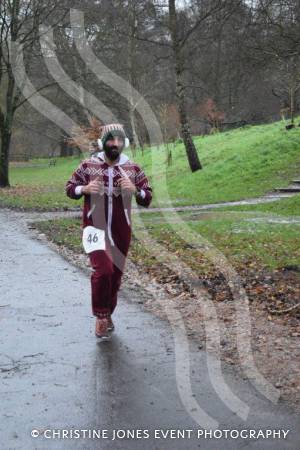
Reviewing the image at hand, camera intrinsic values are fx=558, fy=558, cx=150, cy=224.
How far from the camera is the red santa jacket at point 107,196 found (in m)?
5.55

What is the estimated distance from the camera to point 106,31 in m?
27.2

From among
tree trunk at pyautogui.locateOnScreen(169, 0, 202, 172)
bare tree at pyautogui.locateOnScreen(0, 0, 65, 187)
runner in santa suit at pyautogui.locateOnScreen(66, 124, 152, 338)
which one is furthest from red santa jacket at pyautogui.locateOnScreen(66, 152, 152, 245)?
bare tree at pyautogui.locateOnScreen(0, 0, 65, 187)

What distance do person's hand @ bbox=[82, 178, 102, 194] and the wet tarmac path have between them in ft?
4.94

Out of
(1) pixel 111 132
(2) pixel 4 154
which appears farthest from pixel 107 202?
(2) pixel 4 154

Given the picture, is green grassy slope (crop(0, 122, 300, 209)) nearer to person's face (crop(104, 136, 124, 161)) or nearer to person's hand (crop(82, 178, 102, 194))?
person's face (crop(104, 136, 124, 161))

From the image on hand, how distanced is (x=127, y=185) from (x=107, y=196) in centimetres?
25

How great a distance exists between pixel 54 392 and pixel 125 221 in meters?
1.94

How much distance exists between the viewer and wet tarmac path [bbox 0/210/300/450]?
3723 mm

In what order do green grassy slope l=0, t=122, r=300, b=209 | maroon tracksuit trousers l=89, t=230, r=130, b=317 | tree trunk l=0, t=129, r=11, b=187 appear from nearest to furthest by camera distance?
1. maroon tracksuit trousers l=89, t=230, r=130, b=317
2. green grassy slope l=0, t=122, r=300, b=209
3. tree trunk l=0, t=129, r=11, b=187

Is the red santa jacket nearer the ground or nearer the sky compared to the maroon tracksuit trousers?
nearer the sky

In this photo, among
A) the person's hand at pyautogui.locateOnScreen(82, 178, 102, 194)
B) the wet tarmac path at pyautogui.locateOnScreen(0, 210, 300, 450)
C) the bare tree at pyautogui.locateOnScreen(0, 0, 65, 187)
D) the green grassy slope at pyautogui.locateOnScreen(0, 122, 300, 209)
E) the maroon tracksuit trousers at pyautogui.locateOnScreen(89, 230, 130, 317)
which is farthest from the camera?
the bare tree at pyautogui.locateOnScreen(0, 0, 65, 187)

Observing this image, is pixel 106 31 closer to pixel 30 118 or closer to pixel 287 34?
pixel 287 34

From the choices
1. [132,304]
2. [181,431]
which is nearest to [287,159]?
[132,304]

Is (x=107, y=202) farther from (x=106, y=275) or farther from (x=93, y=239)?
(x=106, y=275)
